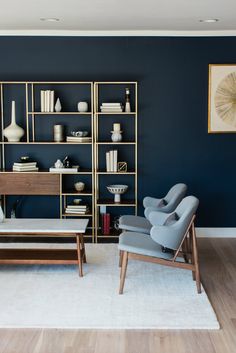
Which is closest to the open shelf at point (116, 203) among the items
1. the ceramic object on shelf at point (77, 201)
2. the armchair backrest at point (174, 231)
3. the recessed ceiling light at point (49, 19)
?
the ceramic object on shelf at point (77, 201)

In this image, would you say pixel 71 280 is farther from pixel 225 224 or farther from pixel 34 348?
pixel 225 224

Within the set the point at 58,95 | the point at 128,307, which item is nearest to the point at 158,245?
the point at 128,307

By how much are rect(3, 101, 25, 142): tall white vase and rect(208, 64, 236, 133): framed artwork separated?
2.30 m

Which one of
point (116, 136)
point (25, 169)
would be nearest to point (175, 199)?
point (116, 136)

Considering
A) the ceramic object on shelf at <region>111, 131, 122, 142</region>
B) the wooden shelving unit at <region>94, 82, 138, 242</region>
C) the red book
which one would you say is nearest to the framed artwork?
the wooden shelving unit at <region>94, 82, 138, 242</region>

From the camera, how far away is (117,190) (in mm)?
6551

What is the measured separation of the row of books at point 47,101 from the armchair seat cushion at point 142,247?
2268 millimetres

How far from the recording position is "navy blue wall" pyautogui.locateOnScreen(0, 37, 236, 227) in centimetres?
659

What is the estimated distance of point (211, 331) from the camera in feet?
12.8

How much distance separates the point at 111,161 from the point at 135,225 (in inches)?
49.1

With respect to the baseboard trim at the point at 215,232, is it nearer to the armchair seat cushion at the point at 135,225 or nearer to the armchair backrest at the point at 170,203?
the armchair backrest at the point at 170,203

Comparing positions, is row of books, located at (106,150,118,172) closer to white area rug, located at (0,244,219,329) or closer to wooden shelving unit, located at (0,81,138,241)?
wooden shelving unit, located at (0,81,138,241)

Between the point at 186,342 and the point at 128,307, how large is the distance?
71 cm

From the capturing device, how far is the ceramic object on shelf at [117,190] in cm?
655
